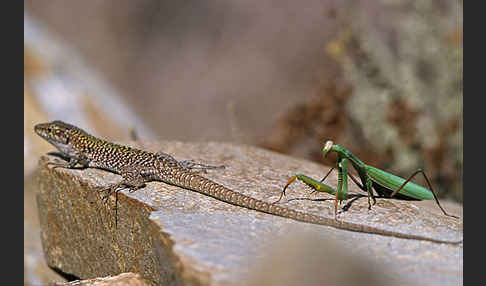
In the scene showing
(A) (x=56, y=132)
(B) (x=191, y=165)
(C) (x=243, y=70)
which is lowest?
(B) (x=191, y=165)

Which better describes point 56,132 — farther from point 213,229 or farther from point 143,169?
point 213,229

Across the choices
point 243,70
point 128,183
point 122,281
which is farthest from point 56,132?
point 243,70

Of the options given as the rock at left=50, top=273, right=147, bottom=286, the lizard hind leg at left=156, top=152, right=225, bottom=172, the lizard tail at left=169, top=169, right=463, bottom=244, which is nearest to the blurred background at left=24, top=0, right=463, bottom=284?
the lizard hind leg at left=156, top=152, right=225, bottom=172

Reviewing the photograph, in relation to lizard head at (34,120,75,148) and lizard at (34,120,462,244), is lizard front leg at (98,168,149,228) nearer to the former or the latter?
lizard at (34,120,462,244)

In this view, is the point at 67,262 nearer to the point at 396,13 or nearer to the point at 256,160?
the point at 256,160

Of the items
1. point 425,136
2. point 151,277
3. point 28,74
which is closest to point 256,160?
point 151,277

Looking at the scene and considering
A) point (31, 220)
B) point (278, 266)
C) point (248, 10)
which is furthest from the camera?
point (248, 10)
